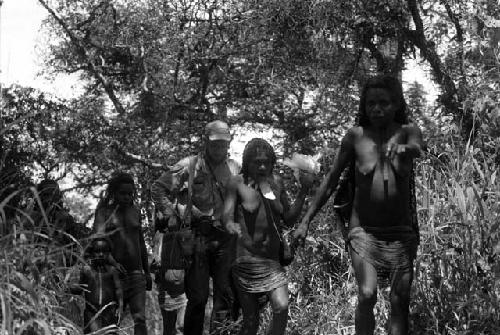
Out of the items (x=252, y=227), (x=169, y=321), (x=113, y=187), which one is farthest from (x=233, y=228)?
(x=169, y=321)

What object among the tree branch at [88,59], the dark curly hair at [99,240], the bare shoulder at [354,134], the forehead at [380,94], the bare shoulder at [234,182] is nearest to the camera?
the forehead at [380,94]

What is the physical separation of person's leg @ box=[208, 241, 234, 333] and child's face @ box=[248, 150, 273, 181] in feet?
3.66

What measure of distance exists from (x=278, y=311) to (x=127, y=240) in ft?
5.86

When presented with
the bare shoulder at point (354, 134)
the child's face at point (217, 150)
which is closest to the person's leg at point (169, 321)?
the child's face at point (217, 150)

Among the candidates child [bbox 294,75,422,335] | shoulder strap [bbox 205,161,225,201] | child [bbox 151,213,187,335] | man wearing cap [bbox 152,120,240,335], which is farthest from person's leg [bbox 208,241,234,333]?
child [bbox 294,75,422,335]

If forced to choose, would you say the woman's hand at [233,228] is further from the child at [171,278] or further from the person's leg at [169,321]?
the person's leg at [169,321]

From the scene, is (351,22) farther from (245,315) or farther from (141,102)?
(245,315)

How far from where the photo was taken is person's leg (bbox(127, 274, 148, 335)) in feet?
26.0

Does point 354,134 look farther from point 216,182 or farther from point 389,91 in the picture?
point 216,182

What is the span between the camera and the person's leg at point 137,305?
791cm

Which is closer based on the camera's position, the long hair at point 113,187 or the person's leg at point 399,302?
the person's leg at point 399,302

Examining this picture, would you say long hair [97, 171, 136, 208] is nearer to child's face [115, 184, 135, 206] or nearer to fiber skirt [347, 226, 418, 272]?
child's face [115, 184, 135, 206]

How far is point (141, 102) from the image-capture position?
62.6 feet

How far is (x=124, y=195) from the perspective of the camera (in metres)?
8.12
